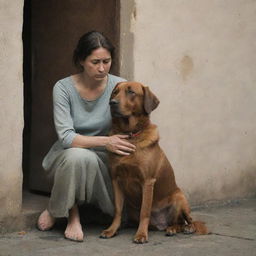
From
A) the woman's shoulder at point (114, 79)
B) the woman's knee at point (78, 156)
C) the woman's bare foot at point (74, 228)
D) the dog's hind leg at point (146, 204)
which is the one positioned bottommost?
the woman's bare foot at point (74, 228)

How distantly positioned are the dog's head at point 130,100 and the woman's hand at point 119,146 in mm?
195

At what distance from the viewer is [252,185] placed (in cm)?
709

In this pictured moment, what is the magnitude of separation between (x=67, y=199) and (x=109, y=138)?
0.58 m

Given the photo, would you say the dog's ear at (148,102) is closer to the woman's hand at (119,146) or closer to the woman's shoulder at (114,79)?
the woman's hand at (119,146)

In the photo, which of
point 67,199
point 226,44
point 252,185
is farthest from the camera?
point 252,185

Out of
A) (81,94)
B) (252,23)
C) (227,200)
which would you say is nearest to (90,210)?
(81,94)

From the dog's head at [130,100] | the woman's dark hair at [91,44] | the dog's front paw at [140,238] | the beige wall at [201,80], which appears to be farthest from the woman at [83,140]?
the beige wall at [201,80]

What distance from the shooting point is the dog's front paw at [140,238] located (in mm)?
4785

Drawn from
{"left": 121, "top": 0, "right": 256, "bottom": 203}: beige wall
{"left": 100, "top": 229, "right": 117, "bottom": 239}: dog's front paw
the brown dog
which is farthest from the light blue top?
{"left": 100, "top": 229, "right": 117, "bottom": 239}: dog's front paw

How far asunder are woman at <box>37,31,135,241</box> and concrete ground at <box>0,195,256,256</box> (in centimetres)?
16

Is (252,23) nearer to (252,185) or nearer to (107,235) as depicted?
(252,185)

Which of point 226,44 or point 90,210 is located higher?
point 226,44

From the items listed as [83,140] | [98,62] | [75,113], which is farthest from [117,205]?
[98,62]

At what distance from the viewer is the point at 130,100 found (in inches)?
192
